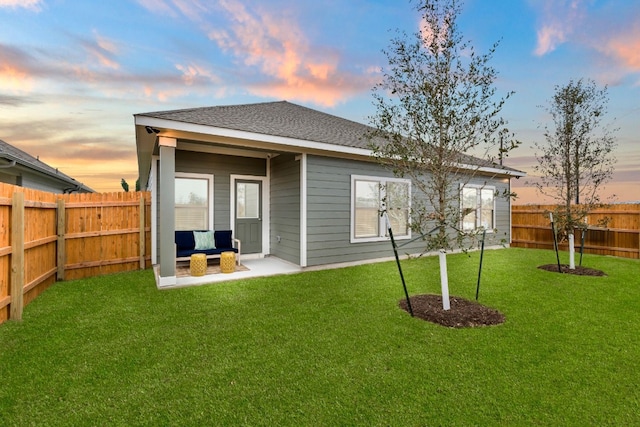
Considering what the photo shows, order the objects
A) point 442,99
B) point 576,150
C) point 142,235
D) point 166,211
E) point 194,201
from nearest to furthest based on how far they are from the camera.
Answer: point 442,99 < point 166,211 < point 142,235 < point 576,150 < point 194,201

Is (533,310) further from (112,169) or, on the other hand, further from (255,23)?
(112,169)

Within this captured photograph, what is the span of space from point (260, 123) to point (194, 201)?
99.1 inches

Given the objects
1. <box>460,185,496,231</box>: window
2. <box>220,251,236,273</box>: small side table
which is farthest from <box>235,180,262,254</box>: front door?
<box>460,185,496,231</box>: window

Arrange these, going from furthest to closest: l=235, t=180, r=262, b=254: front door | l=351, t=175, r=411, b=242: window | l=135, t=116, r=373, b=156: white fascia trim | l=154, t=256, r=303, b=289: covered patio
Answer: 1. l=235, t=180, r=262, b=254: front door
2. l=351, t=175, r=411, b=242: window
3. l=154, t=256, r=303, b=289: covered patio
4. l=135, t=116, r=373, b=156: white fascia trim

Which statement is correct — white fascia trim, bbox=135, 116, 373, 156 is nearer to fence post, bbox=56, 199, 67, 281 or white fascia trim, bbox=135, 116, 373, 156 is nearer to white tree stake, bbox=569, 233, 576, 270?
fence post, bbox=56, 199, 67, 281

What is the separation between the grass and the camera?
1.97 m

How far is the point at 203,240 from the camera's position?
22.6ft

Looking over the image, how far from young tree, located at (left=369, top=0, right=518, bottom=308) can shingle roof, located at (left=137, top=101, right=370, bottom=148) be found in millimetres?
1425

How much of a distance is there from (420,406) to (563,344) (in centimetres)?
199

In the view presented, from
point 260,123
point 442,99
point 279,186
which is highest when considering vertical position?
point 260,123

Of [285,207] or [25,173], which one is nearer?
[285,207]

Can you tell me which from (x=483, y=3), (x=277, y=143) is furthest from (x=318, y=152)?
(x=483, y=3)

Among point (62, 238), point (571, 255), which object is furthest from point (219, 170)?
point (571, 255)

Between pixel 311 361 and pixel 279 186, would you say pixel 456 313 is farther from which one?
pixel 279 186
